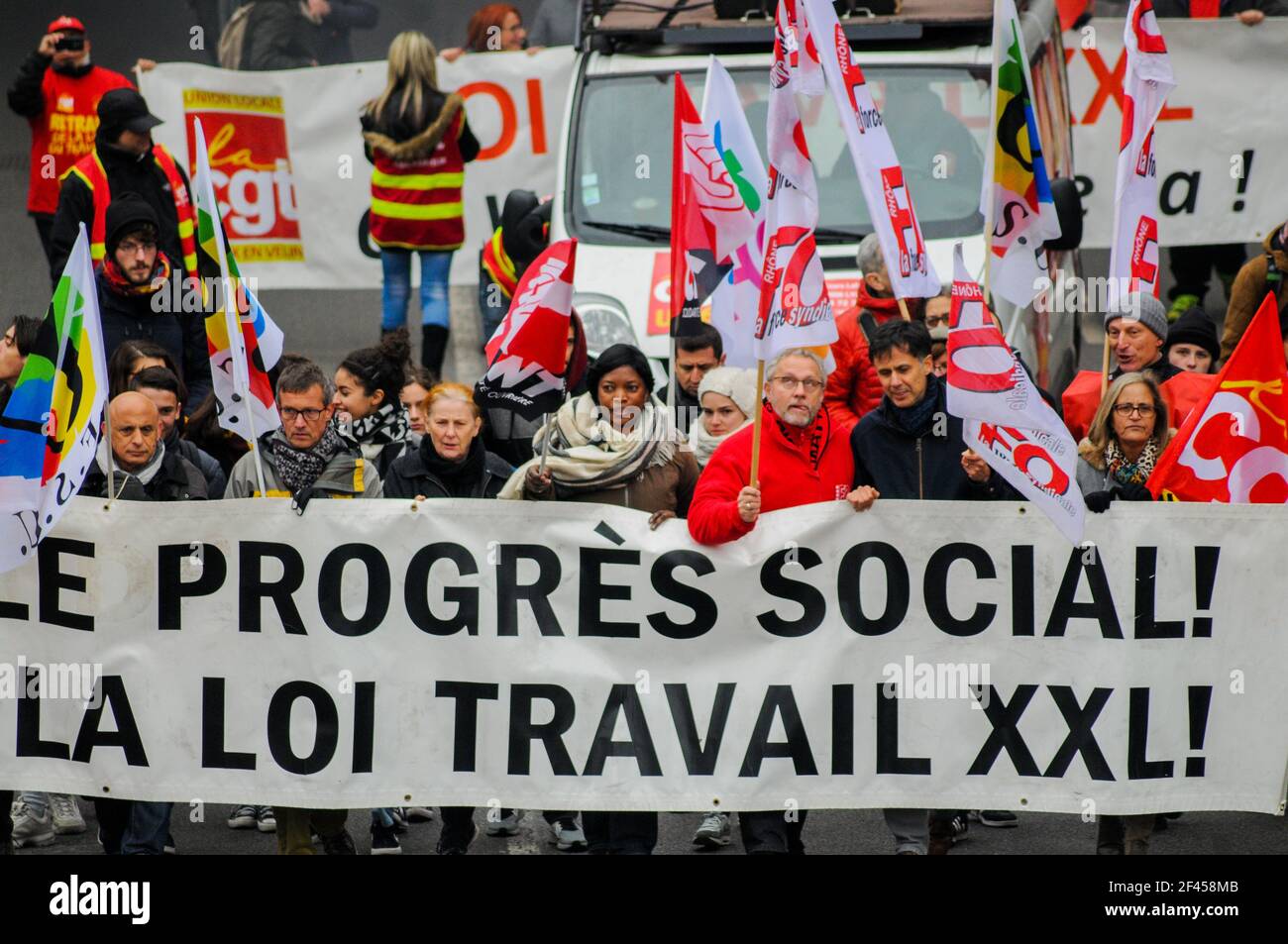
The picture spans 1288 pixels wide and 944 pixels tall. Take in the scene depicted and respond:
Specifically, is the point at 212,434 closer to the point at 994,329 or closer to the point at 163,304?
the point at 163,304

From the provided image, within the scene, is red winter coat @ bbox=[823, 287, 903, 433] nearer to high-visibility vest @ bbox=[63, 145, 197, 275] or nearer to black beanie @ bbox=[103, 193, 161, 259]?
high-visibility vest @ bbox=[63, 145, 197, 275]

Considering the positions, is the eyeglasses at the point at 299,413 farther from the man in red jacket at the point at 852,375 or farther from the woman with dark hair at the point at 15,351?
the man in red jacket at the point at 852,375

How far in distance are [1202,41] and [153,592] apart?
8754 mm

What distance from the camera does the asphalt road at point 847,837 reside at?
7805 mm

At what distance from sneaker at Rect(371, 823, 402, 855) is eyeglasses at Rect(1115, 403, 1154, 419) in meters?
3.02

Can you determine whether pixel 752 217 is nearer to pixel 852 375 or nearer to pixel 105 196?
pixel 852 375

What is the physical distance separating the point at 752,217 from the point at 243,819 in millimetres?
3147

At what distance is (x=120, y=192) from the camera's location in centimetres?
1043

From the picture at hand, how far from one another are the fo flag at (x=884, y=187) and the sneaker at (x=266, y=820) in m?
3.05

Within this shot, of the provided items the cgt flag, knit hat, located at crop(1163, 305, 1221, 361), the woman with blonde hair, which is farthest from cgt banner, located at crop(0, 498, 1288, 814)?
the woman with blonde hair

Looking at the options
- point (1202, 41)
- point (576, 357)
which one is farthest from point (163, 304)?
point (1202, 41)

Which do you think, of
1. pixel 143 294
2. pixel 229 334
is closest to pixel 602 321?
pixel 143 294

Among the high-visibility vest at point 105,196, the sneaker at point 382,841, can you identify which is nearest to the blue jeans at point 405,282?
the high-visibility vest at point 105,196

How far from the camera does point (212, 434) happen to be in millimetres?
9039
